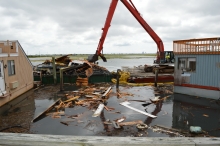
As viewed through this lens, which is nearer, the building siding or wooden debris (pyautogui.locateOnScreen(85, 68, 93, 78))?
the building siding

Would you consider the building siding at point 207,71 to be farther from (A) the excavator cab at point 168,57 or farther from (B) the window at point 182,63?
(A) the excavator cab at point 168,57

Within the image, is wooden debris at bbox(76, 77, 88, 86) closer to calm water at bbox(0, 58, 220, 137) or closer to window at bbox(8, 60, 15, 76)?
calm water at bbox(0, 58, 220, 137)

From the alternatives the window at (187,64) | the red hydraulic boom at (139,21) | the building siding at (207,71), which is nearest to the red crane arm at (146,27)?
the red hydraulic boom at (139,21)

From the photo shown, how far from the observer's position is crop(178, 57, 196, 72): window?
611 inches

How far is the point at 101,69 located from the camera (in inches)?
1052

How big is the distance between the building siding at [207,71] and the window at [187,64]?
13.9 inches

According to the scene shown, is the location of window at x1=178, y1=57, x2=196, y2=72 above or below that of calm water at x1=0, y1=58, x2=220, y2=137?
above

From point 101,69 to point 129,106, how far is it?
1428 centimetres

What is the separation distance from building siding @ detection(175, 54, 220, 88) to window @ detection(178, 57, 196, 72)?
0.35 m

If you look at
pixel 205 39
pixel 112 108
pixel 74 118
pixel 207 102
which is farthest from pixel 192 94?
pixel 74 118

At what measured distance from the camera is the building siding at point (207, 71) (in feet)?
46.2

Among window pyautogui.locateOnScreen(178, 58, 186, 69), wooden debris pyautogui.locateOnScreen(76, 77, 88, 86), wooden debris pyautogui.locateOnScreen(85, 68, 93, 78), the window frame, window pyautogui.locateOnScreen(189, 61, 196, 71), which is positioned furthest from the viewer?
wooden debris pyautogui.locateOnScreen(85, 68, 93, 78)

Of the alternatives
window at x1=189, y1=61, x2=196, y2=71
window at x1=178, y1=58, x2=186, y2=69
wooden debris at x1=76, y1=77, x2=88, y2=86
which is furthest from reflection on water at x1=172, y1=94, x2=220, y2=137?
wooden debris at x1=76, y1=77, x2=88, y2=86

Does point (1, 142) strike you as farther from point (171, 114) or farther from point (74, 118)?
point (171, 114)
